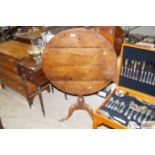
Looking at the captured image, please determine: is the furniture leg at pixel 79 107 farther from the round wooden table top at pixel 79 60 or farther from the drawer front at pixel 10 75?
the drawer front at pixel 10 75

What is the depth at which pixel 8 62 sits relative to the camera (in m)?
2.39

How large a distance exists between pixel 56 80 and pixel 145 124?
100cm

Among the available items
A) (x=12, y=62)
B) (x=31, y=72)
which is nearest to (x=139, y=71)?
(x=31, y=72)

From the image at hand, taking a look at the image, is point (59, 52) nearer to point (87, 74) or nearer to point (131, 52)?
point (87, 74)

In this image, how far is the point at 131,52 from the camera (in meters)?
1.74

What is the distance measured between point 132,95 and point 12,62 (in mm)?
1587

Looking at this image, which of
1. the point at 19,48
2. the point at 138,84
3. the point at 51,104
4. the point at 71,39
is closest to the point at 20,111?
the point at 51,104

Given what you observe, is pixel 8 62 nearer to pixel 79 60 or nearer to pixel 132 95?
pixel 79 60

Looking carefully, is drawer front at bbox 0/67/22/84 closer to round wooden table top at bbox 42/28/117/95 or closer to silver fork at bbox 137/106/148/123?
round wooden table top at bbox 42/28/117/95

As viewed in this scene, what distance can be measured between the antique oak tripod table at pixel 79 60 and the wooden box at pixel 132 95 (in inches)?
8.3

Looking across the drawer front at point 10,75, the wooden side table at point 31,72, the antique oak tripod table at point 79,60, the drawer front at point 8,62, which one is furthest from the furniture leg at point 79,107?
the drawer front at point 8,62

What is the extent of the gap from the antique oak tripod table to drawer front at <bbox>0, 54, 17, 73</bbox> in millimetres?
687

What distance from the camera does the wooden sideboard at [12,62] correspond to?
7.54 ft

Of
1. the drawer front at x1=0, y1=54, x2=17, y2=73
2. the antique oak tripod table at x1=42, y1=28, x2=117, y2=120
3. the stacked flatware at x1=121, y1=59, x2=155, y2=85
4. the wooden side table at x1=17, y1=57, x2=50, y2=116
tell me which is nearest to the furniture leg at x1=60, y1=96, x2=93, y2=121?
the antique oak tripod table at x1=42, y1=28, x2=117, y2=120
